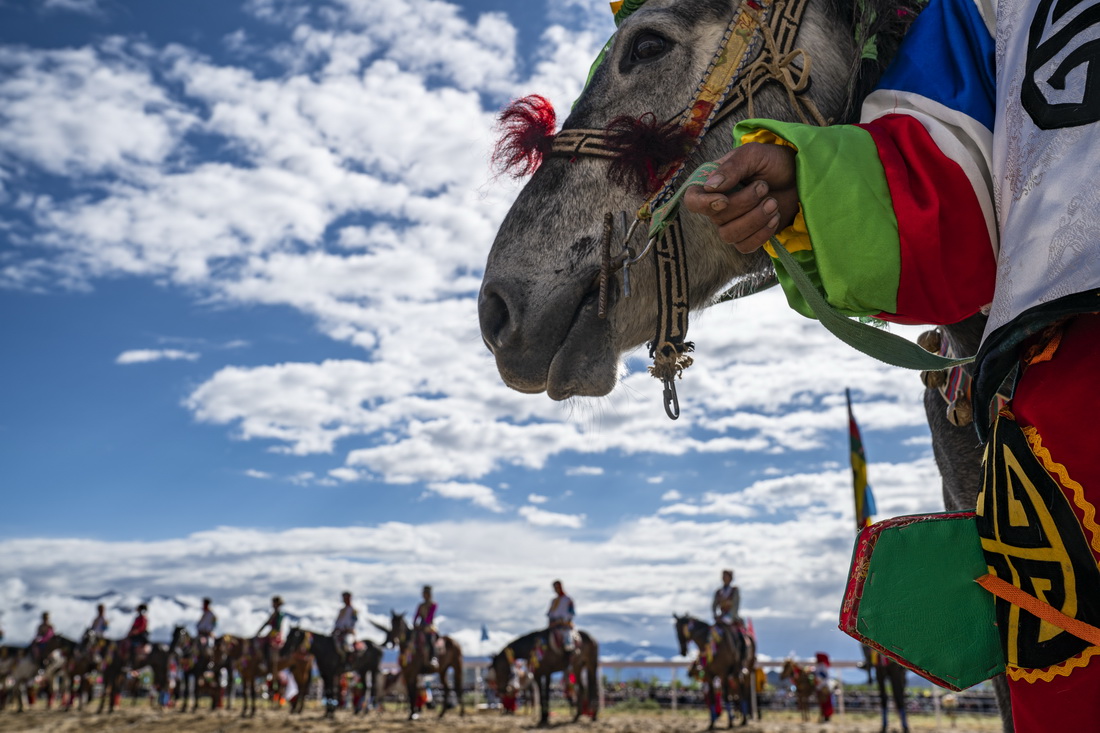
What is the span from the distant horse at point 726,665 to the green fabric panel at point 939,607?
16.1 meters

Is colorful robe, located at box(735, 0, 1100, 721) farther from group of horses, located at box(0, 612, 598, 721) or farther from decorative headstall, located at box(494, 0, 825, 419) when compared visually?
group of horses, located at box(0, 612, 598, 721)

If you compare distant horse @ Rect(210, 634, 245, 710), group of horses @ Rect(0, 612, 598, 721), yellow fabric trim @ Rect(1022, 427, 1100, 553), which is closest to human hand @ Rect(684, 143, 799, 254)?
yellow fabric trim @ Rect(1022, 427, 1100, 553)

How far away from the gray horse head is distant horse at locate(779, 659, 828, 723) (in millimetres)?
19805

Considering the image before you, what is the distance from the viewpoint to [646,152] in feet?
5.54

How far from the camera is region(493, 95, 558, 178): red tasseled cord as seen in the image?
6.42ft

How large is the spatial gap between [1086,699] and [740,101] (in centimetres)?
123

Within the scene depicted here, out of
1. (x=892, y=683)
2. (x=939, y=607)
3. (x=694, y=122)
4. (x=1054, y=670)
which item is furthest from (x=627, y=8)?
(x=892, y=683)

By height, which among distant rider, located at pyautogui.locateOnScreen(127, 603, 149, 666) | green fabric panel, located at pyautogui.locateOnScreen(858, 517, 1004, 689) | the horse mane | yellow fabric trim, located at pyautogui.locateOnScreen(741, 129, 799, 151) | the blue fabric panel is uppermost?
the horse mane

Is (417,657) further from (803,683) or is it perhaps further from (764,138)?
(764,138)

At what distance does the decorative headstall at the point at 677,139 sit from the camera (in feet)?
5.48

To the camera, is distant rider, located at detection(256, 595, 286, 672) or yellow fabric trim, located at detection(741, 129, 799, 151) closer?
yellow fabric trim, located at detection(741, 129, 799, 151)

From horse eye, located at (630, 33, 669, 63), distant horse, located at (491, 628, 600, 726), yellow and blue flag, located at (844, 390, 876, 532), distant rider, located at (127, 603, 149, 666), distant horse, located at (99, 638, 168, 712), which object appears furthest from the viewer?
distant rider, located at (127, 603, 149, 666)

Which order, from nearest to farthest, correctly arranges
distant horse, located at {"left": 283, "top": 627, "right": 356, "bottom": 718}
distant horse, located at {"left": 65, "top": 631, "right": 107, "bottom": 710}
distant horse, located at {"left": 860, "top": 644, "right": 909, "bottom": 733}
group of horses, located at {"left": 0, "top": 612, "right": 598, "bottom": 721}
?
distant horse, located at {"left": 860, "top": 644, "right": 909, "bottom": 733} → group of horses, located at {"left": 0, "top": 612, "right": 598, "bottom": 721} → distant horse, located at {"left": 283, "top": 627, "right": 356, "bottom": 718} → distant horse, located at {"left": 65, "top": 631, "right": 107, "bottom": 710}

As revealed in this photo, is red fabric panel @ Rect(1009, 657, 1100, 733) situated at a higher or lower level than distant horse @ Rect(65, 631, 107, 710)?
higher
